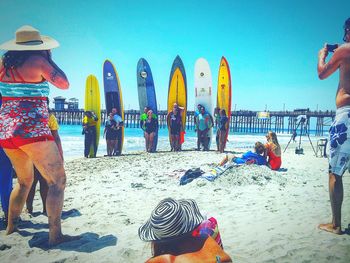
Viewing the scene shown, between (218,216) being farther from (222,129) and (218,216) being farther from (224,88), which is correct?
(224,88)

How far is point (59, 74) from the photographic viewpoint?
6.81 feet

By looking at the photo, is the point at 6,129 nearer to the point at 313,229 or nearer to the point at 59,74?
the point at 59,74

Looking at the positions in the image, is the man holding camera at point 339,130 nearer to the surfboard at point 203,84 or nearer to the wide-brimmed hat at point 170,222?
the wide-brimmed hat at point 170,222

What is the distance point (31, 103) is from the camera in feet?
6.77

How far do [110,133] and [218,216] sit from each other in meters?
6.71

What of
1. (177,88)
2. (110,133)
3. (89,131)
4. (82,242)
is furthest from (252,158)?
(177,88)

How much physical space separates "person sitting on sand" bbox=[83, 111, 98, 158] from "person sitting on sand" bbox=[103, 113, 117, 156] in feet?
1.37

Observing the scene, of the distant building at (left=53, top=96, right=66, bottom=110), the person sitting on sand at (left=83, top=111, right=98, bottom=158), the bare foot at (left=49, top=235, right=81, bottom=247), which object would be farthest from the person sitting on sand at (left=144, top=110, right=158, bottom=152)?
the distant building at (left=53, top=96, right=66, bottom=110)

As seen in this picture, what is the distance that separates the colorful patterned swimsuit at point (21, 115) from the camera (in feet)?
6.55

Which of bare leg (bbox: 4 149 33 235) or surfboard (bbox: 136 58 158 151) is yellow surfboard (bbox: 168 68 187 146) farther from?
bare leg (bbox: 4 149 33 235)

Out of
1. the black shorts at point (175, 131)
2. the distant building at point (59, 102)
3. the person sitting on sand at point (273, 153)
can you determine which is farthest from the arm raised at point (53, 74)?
the distant building at point (59, 102)

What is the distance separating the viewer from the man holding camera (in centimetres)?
211

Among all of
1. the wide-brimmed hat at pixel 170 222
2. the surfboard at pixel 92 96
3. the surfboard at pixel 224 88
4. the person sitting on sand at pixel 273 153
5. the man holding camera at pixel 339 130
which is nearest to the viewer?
the wide-brimmed hat at pixel 170 222

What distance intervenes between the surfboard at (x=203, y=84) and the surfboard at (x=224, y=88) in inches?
16.1
